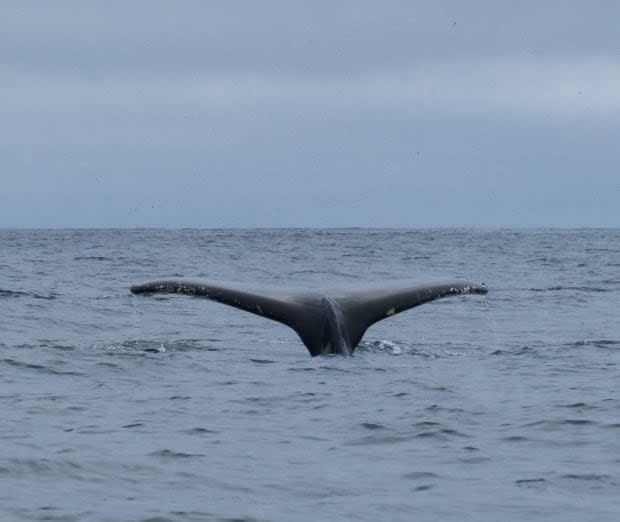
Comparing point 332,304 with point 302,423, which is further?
point 332,304

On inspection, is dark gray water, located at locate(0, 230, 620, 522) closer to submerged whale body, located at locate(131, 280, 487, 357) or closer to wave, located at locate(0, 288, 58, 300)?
submerged whale body, located at locate(131, 280, 487, 357)

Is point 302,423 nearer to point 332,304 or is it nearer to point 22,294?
point 332,304

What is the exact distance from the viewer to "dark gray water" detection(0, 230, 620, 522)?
6652mm

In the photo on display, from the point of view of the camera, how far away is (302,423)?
8.77 m

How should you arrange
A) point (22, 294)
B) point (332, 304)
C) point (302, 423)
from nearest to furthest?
point (302, 423)
point (332, 304)
point (22, 294)

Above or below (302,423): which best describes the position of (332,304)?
above

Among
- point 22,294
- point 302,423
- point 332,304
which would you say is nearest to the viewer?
point 302,423

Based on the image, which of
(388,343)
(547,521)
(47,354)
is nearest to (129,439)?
(547,521)

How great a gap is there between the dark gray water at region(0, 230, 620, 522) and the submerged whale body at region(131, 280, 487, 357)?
0.29 metres

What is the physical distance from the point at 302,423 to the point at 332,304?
2532 mm

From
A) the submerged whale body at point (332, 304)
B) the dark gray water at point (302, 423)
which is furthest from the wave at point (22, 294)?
the submerged whale body at point (332, 304)

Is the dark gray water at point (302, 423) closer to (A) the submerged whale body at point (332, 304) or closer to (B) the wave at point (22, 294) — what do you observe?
(A) the submerged whale body at point (332, 304)

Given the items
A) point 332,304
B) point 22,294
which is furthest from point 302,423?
point 22,294

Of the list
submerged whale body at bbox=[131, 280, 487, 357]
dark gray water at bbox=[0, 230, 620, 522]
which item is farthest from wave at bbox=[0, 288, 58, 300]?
submerged whale body at bbox=[131, 280, 487, 357]
